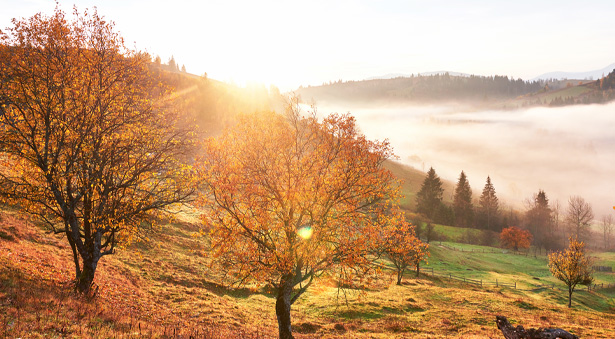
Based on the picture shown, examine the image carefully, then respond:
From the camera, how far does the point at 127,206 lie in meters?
18.7

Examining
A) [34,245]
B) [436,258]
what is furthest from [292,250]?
[436,258]

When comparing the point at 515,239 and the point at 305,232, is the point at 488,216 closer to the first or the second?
the point at 515,239

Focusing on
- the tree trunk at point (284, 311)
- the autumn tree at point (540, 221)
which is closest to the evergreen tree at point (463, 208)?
the autumn tree at point (540, 221)

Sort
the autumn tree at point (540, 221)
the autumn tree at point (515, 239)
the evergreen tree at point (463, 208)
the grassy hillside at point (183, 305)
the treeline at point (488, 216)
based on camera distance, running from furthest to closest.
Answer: the evergreen tree at point (463, 208), the autumn tree at point (540, 221), the treeline at point (488, 216), the autumn tree at point (515, 239), the grassy hillside at point (183, 305)

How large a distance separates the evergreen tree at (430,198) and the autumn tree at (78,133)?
151 m

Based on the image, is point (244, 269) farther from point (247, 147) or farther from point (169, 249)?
point (169, 249)

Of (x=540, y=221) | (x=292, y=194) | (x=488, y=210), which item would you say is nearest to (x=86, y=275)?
(x=292, y=194)

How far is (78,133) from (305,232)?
47.4ft

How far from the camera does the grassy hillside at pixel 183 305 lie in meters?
14.6

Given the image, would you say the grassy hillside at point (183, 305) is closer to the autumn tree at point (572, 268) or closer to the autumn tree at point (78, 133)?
the autumn tree at point (78, 133)

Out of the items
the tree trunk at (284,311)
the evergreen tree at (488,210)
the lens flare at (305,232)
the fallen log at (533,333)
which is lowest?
the evergreen tree at (488,210)

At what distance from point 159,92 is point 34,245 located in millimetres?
17436

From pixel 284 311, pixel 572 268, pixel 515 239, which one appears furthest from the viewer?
pixel 515 239

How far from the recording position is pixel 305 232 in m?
19.5
